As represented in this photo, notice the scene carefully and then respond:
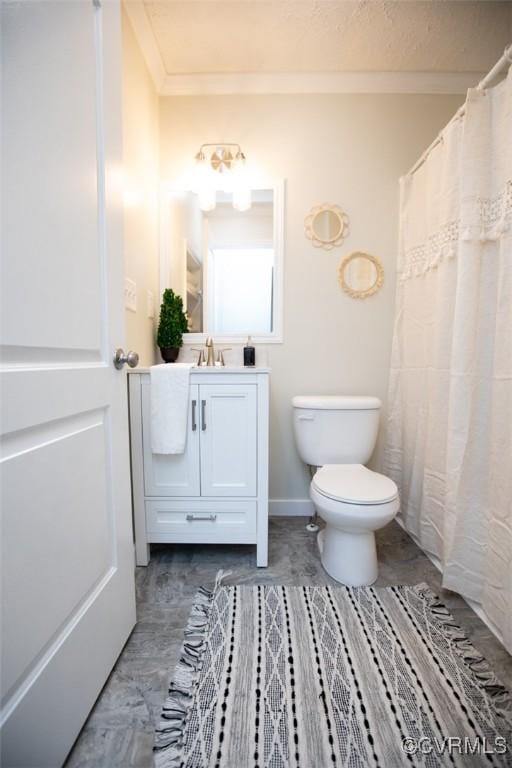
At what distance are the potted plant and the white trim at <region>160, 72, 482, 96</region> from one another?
1.12 metres

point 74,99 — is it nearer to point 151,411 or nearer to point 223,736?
point 151,411

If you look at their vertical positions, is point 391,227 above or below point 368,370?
above

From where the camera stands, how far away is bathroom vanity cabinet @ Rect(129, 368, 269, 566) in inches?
54.4

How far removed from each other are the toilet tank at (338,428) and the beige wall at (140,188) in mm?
888

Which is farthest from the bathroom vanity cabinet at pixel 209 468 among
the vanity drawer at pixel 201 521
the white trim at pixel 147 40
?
the white trim at pixel 147 40

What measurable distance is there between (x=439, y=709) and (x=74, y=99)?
5.77 ft

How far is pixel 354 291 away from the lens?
1854 mm

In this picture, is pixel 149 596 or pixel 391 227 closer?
pixel 149 596

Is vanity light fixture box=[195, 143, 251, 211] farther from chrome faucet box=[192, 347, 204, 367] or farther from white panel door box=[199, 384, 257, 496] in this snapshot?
white panel door box=[199, 384, 257, 496]

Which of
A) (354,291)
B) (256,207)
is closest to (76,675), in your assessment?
(354,291)

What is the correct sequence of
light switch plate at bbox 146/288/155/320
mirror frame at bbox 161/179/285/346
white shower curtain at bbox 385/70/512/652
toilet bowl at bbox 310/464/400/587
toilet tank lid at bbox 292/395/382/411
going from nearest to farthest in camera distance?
white shower curtain at bbox 385/70/512/652 → toilet bowl at bbox 310/464/400/587 → toilet tank lid at bbox 292/395/382/411 → light switch plate at bbox 146/288/155/320 → mirror frame at bbox 161/179/285/346

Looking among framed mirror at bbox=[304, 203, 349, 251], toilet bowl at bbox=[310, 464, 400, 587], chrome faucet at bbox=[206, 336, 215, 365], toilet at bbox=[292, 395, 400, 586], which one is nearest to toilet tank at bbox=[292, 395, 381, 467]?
toilet at bbox=[292, 395, 400, 586]

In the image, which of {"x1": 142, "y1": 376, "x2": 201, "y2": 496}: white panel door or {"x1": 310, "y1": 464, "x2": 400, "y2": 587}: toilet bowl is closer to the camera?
{"x1": 310, "y1": 464, "x2": 400, "y2": 587}: toilet bowl

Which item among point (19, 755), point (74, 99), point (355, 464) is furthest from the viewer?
point (355, 464)
